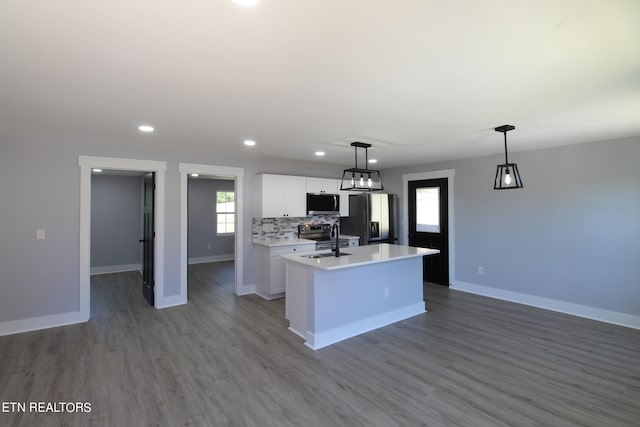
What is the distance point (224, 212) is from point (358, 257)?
5816 mm

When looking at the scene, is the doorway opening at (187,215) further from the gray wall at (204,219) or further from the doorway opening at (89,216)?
the gray wall at (204,219)

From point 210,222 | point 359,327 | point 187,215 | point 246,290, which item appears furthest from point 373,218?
point 210,222

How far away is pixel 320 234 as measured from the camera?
6164mm

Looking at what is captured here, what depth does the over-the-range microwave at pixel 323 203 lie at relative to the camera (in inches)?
225

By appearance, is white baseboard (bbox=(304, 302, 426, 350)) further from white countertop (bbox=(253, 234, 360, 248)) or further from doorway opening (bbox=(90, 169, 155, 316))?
doorway opening (bbox=(90, 169, 155, 316))

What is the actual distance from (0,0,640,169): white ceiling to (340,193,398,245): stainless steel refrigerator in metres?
2.74

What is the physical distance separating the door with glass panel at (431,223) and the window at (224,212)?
484cm

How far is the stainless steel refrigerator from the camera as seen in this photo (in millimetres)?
6102

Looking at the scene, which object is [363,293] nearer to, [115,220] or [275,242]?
[275,242]

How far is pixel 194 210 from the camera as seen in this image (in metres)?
8.12

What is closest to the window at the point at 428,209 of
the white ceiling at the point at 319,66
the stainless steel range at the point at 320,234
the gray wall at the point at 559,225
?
the gray wall at the point at 559,225

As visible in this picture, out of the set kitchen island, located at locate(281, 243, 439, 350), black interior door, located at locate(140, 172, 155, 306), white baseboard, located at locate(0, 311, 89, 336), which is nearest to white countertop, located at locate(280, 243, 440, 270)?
kitchen island, located at locate(281, 243, 439, 350)

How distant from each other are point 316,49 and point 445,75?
3.00 feet

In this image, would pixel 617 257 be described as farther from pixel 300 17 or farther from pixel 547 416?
pixel 300 17
